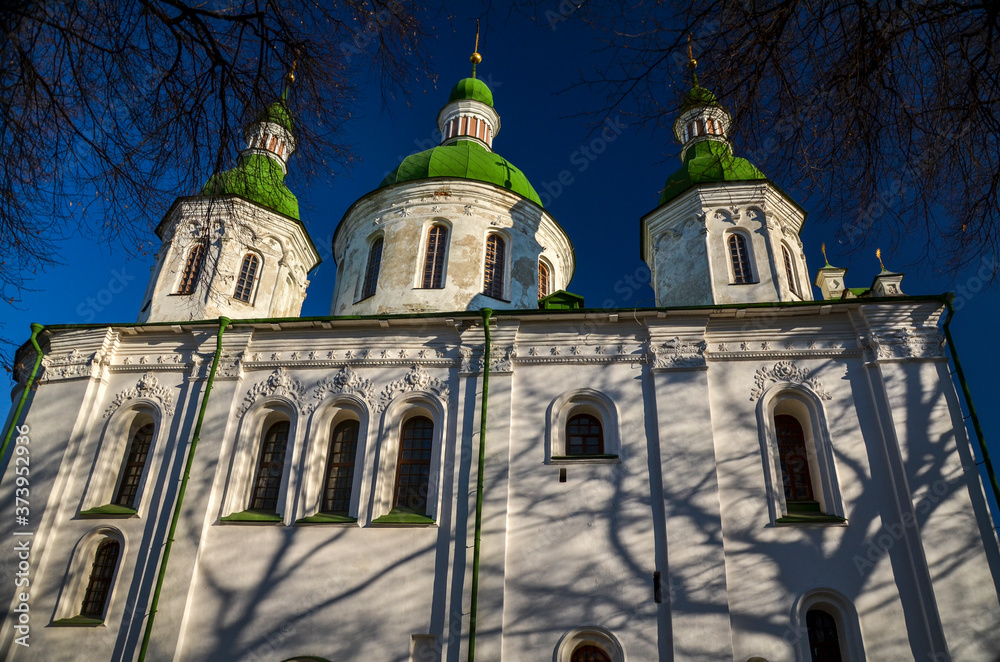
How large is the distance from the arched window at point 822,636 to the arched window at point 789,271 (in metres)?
6.87

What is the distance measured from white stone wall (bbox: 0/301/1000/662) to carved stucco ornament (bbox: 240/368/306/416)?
0.13 feet

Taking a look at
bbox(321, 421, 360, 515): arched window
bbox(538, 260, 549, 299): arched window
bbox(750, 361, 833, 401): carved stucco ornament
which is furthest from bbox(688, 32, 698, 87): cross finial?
bbox(538, 260, 549, 299): arched window

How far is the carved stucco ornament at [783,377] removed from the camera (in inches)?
457

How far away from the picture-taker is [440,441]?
11.9 m

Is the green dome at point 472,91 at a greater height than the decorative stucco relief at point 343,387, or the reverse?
the green dome at point 472,91

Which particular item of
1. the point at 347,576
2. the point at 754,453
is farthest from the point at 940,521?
the point at 347,576

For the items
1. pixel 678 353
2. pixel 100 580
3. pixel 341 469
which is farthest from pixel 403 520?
pixel 678 353

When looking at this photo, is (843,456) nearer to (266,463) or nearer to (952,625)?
(952,625)

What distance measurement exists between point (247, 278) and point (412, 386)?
20.5ft

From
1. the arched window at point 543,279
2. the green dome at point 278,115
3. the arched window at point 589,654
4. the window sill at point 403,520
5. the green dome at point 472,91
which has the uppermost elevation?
the green dome at point 472,91

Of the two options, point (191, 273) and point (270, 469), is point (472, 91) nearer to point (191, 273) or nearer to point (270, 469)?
point (191, 273)

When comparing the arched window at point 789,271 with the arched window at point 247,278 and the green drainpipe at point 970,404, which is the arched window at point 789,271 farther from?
the arched window at point 247,278

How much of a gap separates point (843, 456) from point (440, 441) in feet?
21.8

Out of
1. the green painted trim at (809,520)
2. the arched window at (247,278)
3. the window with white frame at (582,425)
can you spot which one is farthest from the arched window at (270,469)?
the green painted trim at (809,520)
